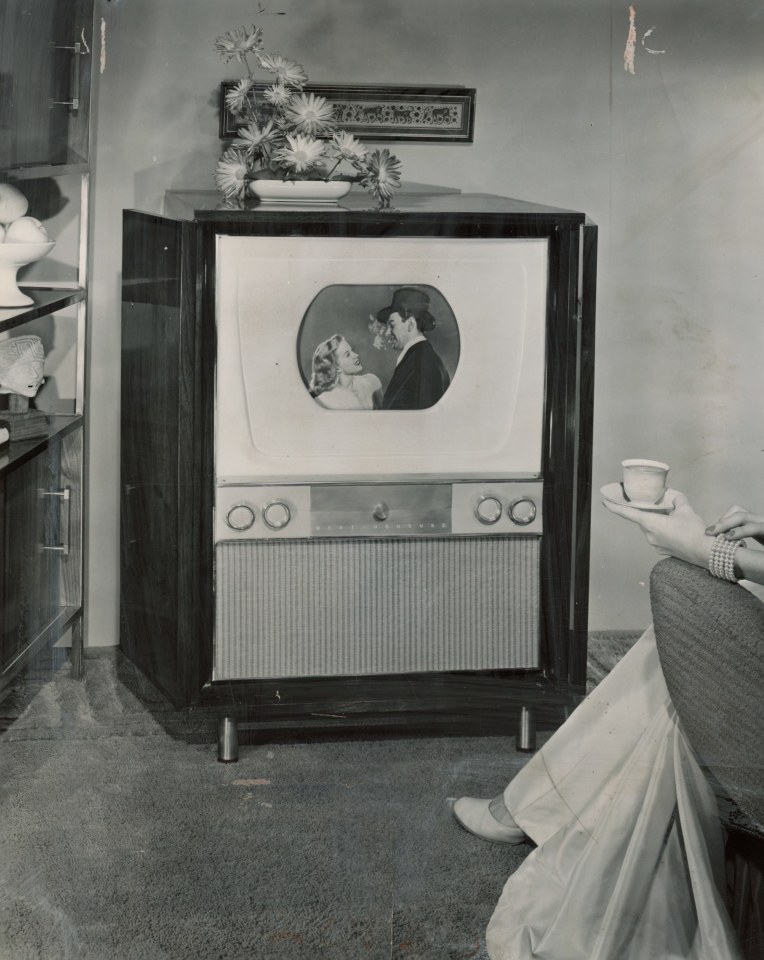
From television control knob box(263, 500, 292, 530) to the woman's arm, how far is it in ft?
1.31

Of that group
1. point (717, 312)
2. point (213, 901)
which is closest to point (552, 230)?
point (717, 312)

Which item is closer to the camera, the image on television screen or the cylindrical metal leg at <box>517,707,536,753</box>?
the image on television screen

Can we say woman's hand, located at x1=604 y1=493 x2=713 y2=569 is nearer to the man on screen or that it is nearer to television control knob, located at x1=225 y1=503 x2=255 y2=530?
the man on screen

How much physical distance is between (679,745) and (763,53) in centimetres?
84

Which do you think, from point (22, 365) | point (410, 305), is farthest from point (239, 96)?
point (22, 365)

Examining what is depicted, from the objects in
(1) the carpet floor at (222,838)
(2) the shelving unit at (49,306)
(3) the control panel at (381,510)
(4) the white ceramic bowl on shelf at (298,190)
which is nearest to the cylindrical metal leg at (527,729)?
(1) the carpet floor at (222,838)

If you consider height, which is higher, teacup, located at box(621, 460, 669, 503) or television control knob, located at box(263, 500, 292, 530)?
teacup, located at box(621, 460, 669, 503)

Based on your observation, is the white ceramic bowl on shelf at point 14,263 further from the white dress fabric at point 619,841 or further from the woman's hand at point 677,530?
the white dress fabric at point 619,841

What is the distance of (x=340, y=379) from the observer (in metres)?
1.20

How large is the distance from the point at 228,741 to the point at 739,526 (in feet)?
2.33

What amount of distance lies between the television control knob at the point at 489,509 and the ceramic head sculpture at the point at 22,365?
57 cm

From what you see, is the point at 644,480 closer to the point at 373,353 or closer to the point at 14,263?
the point at 373,353

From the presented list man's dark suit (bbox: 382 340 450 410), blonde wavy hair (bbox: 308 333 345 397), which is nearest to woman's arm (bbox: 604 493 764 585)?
man's dark suit (bbox: 382 340 450 410)

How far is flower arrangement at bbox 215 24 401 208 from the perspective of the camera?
1171 mm
